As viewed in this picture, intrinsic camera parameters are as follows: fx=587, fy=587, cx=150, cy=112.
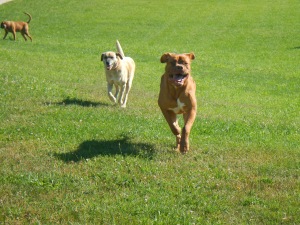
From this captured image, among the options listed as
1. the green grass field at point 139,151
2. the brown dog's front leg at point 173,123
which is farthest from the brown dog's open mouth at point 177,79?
the green grass field at point 139,151

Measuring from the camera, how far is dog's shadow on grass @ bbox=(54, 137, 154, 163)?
7.86 metres

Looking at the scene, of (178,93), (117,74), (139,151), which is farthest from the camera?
(117,74)

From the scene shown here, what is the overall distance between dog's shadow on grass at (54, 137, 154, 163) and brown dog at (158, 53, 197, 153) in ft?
1.63

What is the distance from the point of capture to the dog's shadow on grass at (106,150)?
7.86m

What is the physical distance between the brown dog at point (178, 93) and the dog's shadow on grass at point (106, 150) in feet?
1.63

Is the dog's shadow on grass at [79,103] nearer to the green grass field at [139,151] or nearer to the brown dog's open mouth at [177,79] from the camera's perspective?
the green grass field at [139,151]

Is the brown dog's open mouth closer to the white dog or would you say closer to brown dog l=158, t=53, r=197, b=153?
brown dog l=158, t=53, r=197, b=153

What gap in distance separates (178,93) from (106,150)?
1339mm

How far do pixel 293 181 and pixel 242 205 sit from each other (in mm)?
1152

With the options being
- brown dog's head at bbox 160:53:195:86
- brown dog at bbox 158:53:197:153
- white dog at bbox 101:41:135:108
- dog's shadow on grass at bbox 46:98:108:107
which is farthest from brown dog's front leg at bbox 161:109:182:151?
white dog at bbox 101:41:135:108

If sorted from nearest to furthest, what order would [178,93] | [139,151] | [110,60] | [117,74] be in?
[139,151] < [178,93] < [110,60] < [117,74]

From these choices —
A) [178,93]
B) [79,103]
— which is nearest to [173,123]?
[178,93]

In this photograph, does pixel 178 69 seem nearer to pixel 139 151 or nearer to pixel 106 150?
pixel 139 151

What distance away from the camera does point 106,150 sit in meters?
8.23
